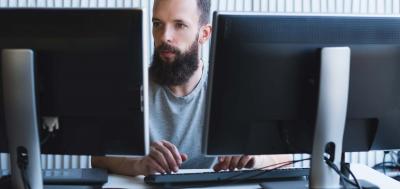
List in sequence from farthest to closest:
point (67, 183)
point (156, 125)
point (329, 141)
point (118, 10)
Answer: point (156, 125) → point (67, 183) → point (329, 141) → point (118, 10)

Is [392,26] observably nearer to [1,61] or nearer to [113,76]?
[113,76]

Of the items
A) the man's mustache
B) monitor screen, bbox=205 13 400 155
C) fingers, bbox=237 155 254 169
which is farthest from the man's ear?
monitor screen, bbox=205 13 400 155

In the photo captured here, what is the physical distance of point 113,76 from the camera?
1088 mm

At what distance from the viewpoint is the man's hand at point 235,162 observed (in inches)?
56.2

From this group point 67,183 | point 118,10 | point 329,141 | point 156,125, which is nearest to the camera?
point 118,10

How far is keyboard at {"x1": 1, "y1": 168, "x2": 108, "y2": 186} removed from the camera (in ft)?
4.30

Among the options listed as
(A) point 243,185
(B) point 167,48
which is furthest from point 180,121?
(A) point 243,185

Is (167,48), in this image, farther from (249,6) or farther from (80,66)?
(249,6)

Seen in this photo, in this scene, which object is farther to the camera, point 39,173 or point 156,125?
point 156,125

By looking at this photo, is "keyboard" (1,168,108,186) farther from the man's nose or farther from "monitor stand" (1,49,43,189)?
the man's nose

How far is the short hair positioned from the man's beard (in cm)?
11

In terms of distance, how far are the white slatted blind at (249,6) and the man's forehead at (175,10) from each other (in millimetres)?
649

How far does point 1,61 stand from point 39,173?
265mm

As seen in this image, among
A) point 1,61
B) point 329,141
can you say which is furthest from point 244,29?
point 1,61
